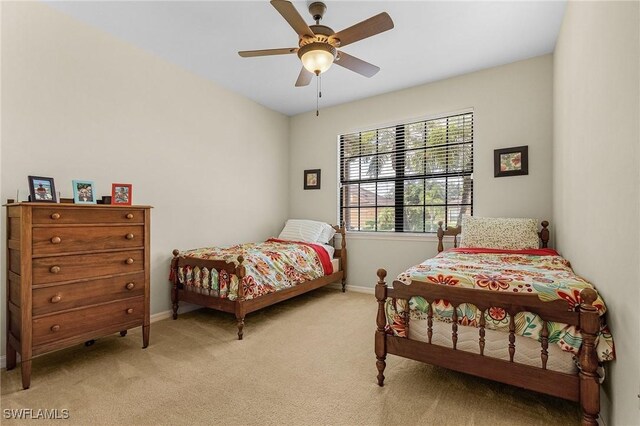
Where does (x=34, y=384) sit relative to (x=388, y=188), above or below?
below

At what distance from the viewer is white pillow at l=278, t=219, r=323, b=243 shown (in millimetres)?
4145

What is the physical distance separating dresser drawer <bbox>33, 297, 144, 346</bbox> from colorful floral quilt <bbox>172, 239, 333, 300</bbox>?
0.63m

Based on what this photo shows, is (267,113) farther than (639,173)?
Yes

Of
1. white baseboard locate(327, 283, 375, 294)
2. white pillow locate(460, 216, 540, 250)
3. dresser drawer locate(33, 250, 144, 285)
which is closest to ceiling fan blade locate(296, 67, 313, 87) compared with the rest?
dresser drawer locate(33, 250, 144, 285)

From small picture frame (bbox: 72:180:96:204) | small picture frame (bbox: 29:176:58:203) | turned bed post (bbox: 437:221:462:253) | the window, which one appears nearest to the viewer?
small picture frame (bbox: 29:176:58:203)

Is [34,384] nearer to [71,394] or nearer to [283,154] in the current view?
[71,394]

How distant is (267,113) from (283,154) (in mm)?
663

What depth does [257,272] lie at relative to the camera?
2883 mm

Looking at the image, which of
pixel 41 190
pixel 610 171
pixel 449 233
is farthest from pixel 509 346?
pixel 41 190

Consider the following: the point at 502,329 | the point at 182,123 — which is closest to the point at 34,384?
the point at 182,123

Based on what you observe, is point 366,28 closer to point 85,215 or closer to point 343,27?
point 343,27

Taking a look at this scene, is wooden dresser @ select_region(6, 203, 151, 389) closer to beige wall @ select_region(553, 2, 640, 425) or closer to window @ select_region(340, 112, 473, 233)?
window @ select_region(340, 112, 473, 233)

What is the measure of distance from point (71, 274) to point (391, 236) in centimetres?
325

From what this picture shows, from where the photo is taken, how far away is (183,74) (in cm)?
338
